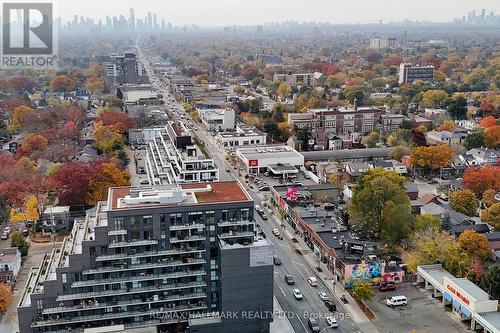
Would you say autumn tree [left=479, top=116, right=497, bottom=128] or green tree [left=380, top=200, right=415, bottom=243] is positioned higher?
autumn tree [left=479, top=116, right=497, bottom=128]

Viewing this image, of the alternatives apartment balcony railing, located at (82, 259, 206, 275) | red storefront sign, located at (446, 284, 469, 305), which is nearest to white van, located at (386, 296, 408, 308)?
red storefront sign, located at (446, 284, 469, 305)

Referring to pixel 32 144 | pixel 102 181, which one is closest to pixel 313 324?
pixel 102 181

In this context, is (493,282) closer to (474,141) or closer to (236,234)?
(236,234)

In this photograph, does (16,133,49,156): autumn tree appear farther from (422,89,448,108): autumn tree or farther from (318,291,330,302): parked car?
(422,89,448,108): autumn tree

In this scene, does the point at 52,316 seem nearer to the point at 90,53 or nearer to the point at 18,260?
the point at 18,260

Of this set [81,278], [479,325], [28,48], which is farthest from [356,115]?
[28,48]
